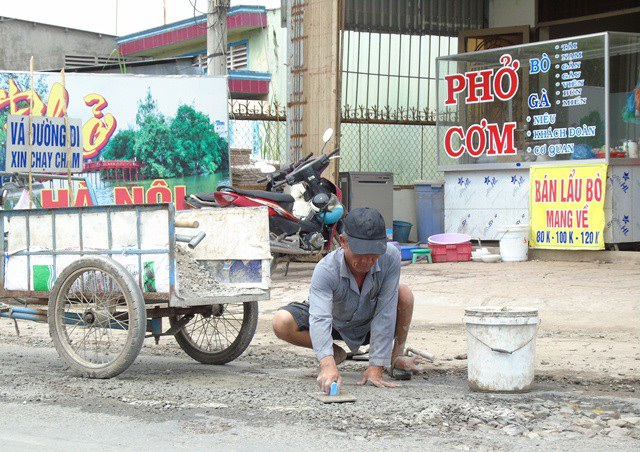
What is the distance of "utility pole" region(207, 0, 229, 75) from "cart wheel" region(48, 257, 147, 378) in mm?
7582

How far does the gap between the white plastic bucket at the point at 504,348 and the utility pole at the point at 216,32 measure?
885cm

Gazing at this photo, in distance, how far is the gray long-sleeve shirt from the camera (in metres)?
5.88

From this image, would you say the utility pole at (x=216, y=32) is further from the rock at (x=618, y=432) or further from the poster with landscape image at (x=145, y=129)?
the rock at (x=618, y=432)

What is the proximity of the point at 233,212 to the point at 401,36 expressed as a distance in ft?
38.5

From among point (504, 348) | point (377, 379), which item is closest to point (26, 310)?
point (377, 379)

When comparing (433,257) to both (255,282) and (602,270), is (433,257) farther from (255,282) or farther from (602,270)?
(255,282)

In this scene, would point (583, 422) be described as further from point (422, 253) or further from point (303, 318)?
point (422, 253)

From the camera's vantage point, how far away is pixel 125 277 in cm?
626

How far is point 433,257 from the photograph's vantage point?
13945mm

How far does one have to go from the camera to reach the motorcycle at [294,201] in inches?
436

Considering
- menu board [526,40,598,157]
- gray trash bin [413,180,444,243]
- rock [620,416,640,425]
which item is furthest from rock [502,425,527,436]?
gray trash bin [413,180,444,243]

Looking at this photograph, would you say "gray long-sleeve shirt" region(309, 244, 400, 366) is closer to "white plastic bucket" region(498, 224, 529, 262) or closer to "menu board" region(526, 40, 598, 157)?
"white plastic bucket" region(498, 224, 529, 262)

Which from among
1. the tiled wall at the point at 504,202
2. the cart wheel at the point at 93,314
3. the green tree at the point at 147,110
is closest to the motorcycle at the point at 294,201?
the green tree at the point at 147,110

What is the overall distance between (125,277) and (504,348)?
2496mm
